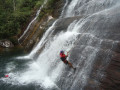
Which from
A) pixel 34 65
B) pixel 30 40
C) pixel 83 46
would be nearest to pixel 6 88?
pixel 34 65

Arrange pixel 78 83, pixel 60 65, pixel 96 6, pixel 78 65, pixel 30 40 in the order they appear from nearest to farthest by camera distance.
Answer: pixel 78 83 → pixel 78 65 → pixel 60 65 → pixel 96 6 → pixel 30 40

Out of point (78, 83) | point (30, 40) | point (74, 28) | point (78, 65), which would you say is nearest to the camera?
point (78, 83)

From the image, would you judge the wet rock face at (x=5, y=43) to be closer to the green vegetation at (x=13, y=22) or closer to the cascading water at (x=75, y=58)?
the green vegetation at (x=13, y=22)

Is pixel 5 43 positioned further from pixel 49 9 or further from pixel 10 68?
pixel 49 9

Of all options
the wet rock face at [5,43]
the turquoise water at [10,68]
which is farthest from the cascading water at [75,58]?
the wet rock face at [5,43]

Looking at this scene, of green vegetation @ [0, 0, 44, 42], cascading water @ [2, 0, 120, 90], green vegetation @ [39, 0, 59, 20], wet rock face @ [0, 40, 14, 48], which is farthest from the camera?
green vegetation @ [0, 0, 44, 42]

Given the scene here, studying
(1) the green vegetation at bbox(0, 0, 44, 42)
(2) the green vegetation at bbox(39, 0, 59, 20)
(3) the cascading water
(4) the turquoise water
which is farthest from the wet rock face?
(3) the cascading water

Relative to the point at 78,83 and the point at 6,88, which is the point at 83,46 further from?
the point at 6,88

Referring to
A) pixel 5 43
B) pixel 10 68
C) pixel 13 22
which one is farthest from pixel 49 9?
pixel 10 68

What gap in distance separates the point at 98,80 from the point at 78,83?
135cm

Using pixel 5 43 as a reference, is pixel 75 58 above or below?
below

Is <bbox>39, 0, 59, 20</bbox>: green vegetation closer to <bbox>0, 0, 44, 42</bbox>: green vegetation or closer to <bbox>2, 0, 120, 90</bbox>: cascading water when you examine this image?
<bbox>0, 0, 44, 42</bbox>: green vegetation

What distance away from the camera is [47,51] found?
1297cm

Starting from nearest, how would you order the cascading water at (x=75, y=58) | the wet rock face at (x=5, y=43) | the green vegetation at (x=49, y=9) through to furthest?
the cascading water at (x=75, y=58)
the wet rock face at (x=5, y=43)
the green vegetation at (x=49, y=9)
